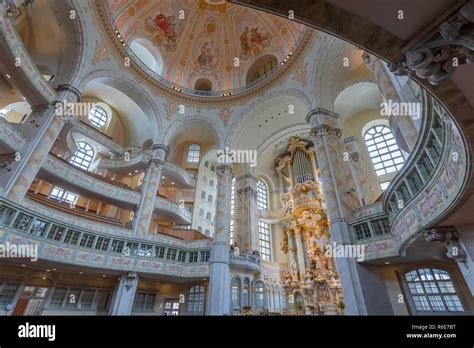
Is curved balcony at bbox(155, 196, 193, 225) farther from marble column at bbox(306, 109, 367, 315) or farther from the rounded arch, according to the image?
marble column at bbox(306, 109, 367, 315)

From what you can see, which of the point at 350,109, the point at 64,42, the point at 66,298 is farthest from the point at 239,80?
the point at 66,298

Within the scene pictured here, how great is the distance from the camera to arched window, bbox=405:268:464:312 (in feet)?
31.0

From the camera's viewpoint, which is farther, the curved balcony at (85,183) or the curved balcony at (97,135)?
the curved balcony at (97,135)

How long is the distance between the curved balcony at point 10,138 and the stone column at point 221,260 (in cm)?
1215

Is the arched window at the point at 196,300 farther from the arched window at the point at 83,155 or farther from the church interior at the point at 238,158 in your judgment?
the arched window at the point at 83,155

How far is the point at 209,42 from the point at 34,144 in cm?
1853

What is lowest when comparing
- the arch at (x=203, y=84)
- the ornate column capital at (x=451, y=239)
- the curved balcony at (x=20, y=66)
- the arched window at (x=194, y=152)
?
the ornate column capital at (x=451, y=239)

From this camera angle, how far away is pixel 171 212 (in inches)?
770

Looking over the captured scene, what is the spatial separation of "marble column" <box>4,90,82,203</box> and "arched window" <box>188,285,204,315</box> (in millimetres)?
11930

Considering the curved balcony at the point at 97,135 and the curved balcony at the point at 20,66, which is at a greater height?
the curved balcony at the point at 97,135

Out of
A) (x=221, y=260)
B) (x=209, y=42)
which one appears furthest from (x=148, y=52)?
(x=221, y=260)

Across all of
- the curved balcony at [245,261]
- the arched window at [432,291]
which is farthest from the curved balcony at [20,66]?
the arched window at [432,291]

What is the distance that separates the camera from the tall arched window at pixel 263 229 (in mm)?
22053
